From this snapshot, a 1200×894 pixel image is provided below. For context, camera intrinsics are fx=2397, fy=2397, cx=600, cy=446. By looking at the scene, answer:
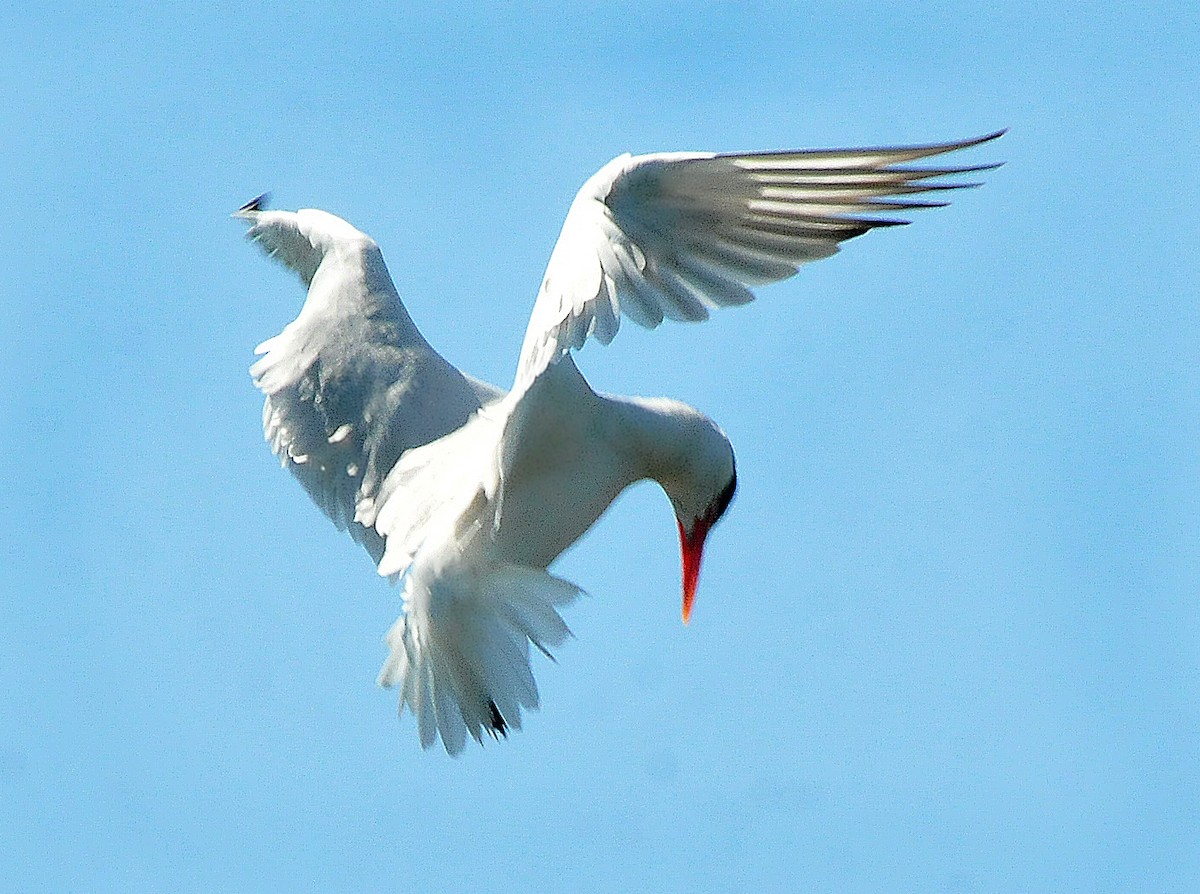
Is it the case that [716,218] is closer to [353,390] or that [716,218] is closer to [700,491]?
[700,491]

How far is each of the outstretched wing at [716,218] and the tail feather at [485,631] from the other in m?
0.70

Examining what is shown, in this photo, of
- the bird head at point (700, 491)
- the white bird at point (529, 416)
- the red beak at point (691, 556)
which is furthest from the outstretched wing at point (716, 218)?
the red beak at point (691, 556)

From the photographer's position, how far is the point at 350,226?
382 inches

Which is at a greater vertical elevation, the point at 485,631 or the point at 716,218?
the point at 716,218

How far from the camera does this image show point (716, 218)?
8359 millimetres

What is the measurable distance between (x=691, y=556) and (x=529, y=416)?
4.31 ft

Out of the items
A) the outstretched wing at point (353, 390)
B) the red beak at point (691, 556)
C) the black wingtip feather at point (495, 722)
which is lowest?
the black wingtip feather at point (495, 722)

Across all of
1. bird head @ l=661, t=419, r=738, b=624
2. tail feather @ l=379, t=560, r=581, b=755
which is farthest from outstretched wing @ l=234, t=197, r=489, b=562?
tail feather @ l=379, t=560, r=581, b=755

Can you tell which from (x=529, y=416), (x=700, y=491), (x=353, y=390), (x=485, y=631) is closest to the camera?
(x=485, y=631)

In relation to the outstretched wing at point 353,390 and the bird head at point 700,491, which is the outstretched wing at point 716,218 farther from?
the outstretched wing at point 353,390

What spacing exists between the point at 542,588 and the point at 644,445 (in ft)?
3.00

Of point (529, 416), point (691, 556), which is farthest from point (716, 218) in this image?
point (691, 556)

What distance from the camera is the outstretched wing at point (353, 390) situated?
29.1ft

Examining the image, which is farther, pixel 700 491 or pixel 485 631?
pixel 700 491
